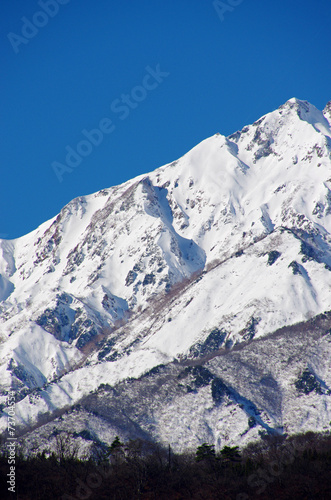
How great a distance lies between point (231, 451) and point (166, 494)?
32102 millimetres

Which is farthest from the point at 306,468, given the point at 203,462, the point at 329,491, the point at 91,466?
the point at 91,466

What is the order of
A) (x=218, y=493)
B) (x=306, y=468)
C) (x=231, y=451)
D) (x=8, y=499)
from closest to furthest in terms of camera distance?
(x=8, y=499), (x=218, y=493), (x=306, y=468), (x=231, y=451)

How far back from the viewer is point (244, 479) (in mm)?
150250

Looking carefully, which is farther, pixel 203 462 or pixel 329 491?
pixel 203 462

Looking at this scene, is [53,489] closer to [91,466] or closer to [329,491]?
[91,466]

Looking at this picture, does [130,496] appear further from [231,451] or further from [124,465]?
[231,451]

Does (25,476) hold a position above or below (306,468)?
above

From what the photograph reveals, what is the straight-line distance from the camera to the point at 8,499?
135 metres

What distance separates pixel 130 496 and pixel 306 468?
39837mm

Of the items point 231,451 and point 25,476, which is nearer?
point 25,476

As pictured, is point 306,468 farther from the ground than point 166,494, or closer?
closer

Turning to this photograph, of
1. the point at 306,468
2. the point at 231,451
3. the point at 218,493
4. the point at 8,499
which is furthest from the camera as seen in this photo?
the point at 231,451

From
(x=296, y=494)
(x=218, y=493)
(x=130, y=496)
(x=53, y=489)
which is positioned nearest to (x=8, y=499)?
(x=53, y=489)

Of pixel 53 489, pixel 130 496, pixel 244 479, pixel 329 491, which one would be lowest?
pixel 329 491
